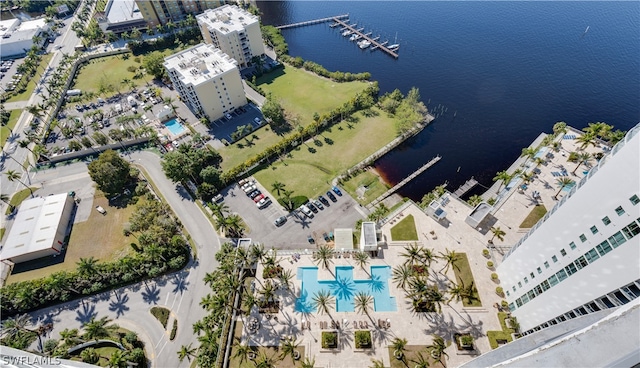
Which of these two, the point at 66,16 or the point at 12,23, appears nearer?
the point at 12,23

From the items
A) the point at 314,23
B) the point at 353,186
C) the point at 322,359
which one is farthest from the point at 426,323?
the point at 314,23

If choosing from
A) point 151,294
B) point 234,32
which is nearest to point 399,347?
point 151,294

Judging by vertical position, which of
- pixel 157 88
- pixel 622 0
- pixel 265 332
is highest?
pixel 622 0

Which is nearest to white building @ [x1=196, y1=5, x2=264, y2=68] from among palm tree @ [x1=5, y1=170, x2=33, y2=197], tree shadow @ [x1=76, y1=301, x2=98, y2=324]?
palm tree @ [x1=5, y1=170, x2=33, y2=197]

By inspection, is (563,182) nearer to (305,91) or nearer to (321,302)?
(321,302)

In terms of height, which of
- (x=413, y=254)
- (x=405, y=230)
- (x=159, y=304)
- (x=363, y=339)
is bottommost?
(x=363, y=339)

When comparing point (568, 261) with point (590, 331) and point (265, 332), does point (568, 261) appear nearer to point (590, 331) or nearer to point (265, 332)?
point (590, 331)
